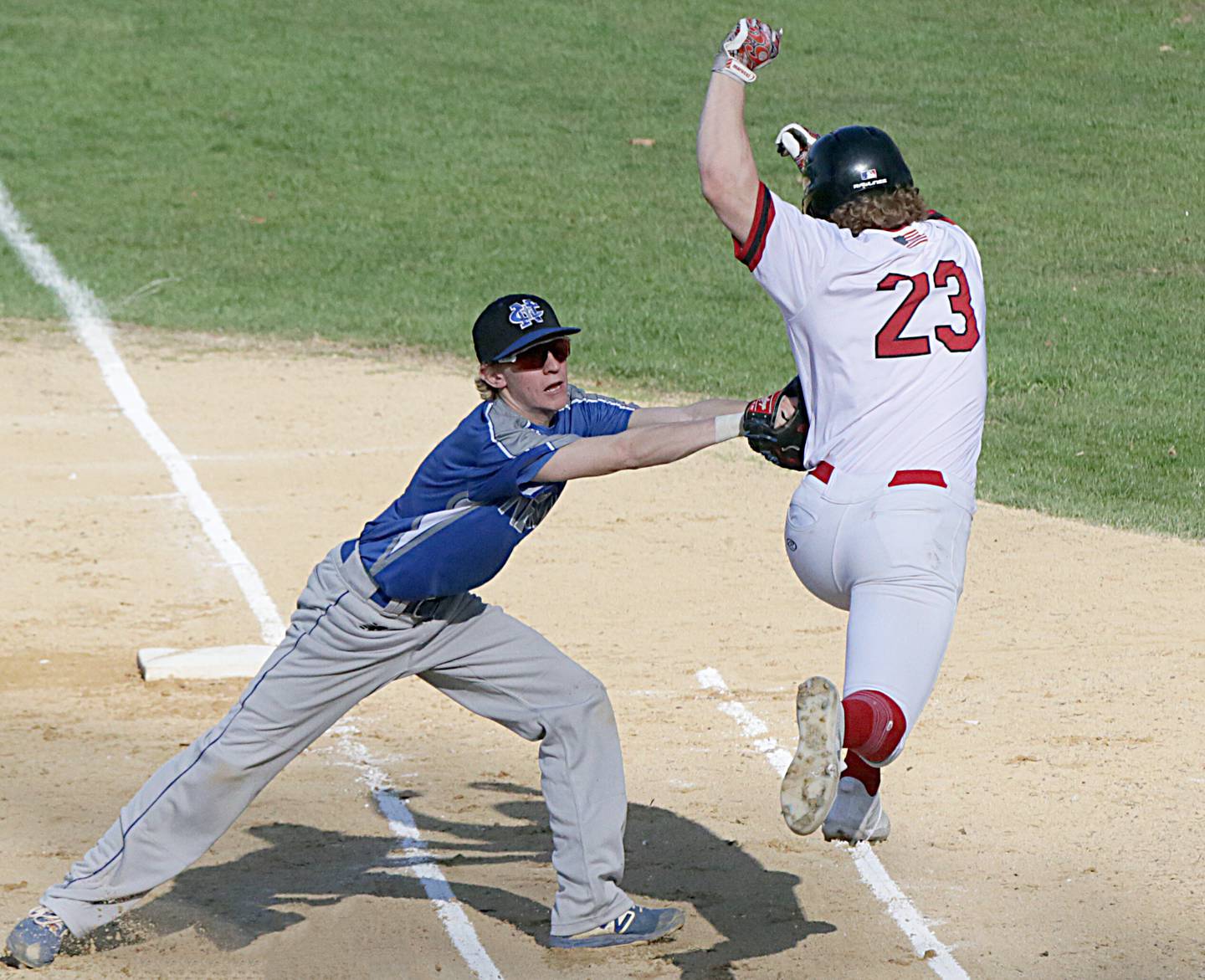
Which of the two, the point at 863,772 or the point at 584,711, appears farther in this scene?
the point at 584,711

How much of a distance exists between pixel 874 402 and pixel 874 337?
6.8 inches

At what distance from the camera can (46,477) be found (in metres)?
11.3

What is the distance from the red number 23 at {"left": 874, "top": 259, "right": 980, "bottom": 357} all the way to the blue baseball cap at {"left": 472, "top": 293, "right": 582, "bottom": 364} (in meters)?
0.95

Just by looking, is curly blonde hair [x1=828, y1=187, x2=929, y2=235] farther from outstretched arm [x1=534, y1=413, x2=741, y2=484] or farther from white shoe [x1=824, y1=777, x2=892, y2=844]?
white shoe [x1=824, y1=777, x2=892, y2=844]

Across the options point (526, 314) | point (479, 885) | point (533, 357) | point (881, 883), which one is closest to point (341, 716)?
point (479, 885)

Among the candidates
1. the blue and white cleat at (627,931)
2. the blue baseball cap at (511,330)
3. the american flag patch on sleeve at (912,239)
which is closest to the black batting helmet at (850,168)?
the american flag patch on sleeve at (912,239)

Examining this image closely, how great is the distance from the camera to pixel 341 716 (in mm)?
5504

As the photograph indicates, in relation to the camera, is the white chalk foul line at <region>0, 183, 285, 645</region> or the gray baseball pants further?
the white chalk foul line at <region>0, 183, 285, 645</region>

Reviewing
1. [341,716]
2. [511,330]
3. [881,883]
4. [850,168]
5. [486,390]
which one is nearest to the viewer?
[850,168]

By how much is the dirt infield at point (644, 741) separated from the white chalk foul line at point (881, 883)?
1.9 inches

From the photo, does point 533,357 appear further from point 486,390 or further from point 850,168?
point 850,168

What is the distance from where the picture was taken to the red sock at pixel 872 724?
453 cm

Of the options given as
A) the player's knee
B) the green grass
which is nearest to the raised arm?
the player's knee

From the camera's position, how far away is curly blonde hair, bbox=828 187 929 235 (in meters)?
5.02
